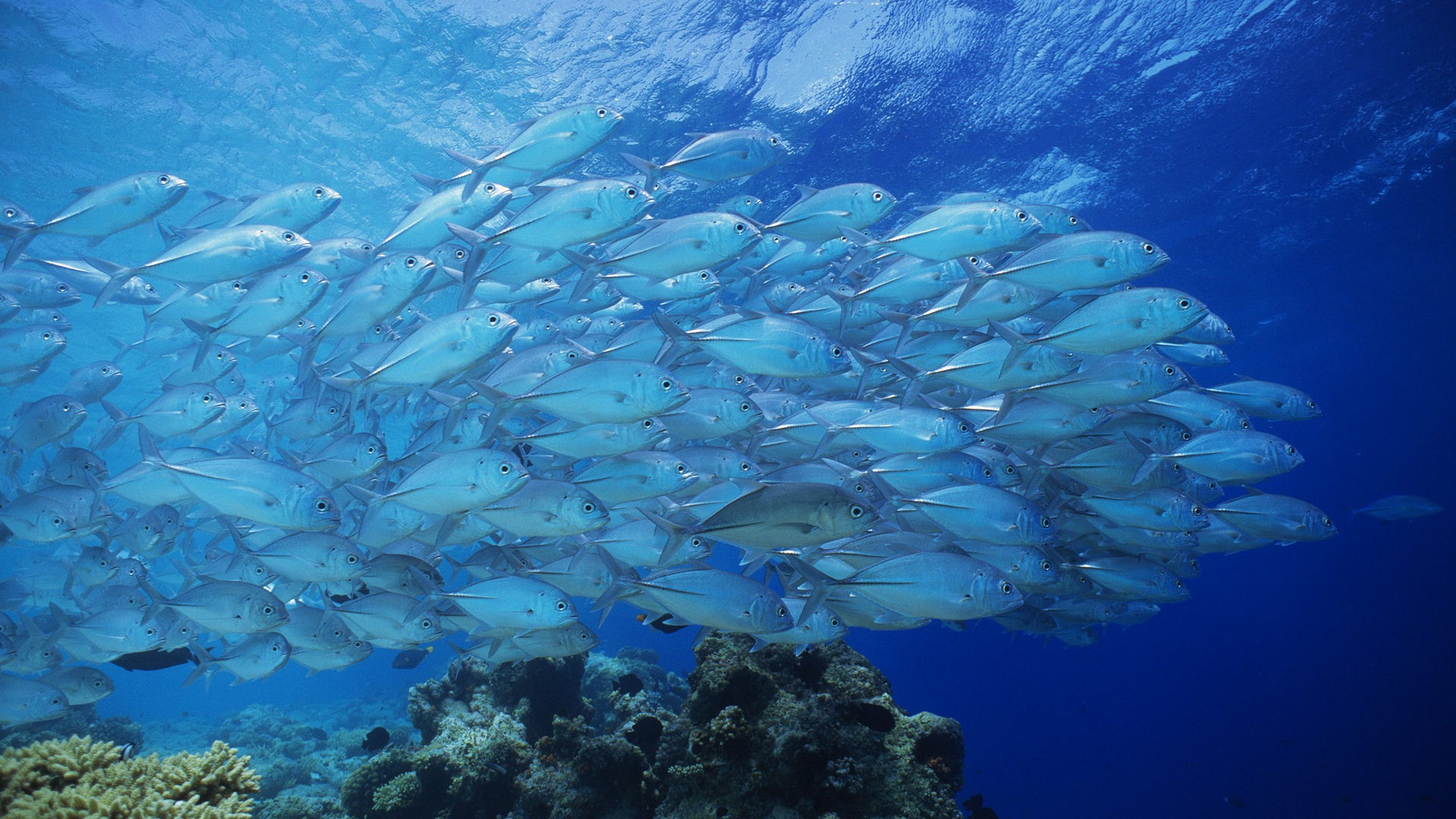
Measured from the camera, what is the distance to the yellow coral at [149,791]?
3850 mm

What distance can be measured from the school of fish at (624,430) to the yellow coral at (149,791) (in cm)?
99

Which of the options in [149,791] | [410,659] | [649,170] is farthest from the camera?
[410,659]

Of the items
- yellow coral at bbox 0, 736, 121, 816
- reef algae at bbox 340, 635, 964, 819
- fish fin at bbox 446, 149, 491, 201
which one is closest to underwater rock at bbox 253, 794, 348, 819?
reef algae at bbox 340, 635, 964, 819

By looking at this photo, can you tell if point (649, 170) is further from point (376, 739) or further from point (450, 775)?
point (376, 739)

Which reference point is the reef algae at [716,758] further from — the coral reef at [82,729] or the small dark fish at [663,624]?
the coral reef at [82,729]

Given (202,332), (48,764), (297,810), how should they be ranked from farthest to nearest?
(297,810)
(202,332)
(48,764)

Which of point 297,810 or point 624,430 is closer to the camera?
point 624,430

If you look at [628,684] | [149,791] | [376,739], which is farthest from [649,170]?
[376,739]

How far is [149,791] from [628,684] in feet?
16.8

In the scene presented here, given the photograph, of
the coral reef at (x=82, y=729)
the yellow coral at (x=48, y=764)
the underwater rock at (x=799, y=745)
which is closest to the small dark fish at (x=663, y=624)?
the underwater rock at (x=799, y=745)

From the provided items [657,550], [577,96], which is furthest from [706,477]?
[577,96]

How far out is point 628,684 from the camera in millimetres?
8391

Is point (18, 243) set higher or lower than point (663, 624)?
higher

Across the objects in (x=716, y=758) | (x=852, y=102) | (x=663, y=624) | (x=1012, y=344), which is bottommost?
(x=716, y=758)
